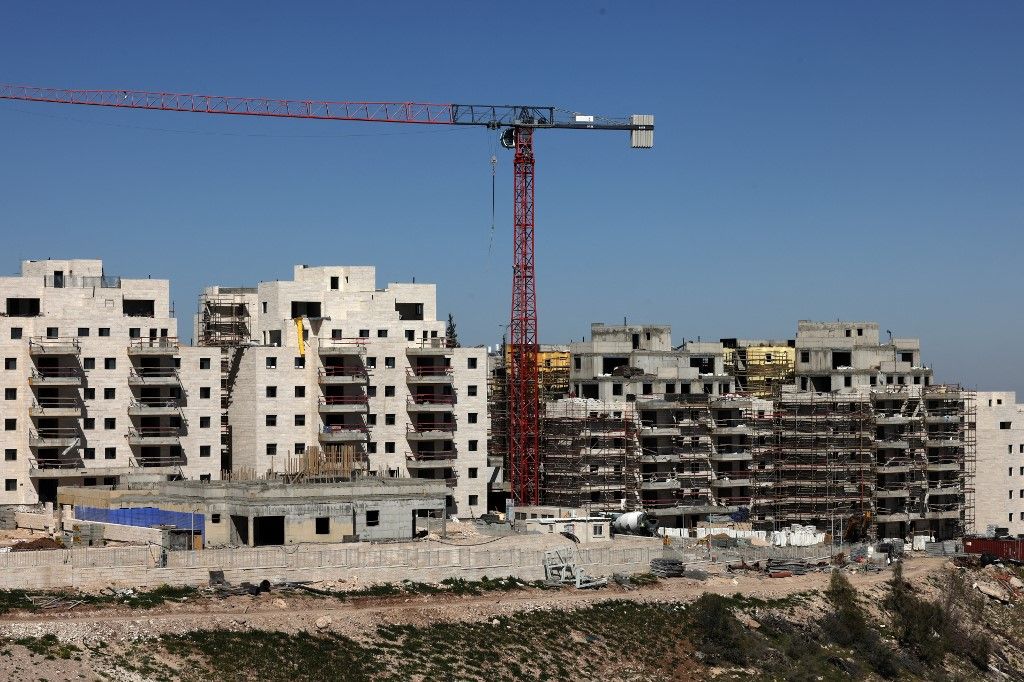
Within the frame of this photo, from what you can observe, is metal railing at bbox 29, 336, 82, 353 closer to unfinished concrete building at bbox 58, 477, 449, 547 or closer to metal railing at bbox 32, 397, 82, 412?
metal railing at bbox 32, 397, 82, 412

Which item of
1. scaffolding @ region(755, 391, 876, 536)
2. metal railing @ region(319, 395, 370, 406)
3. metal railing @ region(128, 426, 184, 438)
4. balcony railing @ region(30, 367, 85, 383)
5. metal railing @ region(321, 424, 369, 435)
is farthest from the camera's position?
scaffolding @ region(755, 391, 876, 536)

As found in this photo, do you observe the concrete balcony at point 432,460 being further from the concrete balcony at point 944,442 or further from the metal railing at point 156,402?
the concrete balcony at point 944,442

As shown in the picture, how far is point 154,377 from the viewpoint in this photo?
120000 millimetres

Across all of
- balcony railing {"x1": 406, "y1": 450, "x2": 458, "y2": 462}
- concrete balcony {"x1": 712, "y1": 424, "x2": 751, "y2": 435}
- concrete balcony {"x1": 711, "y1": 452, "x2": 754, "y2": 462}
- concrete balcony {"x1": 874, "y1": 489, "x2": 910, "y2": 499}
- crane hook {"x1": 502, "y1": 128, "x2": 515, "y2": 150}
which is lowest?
concrete balcony {"x1": 874, "y1": 489, "x2": 910, "y2": 499}

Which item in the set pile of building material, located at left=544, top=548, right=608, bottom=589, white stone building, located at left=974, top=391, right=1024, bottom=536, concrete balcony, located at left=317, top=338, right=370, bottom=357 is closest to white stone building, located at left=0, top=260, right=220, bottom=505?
concrete balcony, located at left=317, top=338, right=370, bottom=357

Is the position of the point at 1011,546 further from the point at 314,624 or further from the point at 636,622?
the point at 314,624

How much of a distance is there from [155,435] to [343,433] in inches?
480

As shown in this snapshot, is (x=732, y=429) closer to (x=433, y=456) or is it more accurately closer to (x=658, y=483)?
Result: (x=658, y=483)

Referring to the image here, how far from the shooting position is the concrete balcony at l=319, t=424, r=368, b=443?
123m

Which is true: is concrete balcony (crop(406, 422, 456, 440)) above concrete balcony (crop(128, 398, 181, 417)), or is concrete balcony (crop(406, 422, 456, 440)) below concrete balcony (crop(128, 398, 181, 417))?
→ below

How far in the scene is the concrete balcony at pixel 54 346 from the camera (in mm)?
116500

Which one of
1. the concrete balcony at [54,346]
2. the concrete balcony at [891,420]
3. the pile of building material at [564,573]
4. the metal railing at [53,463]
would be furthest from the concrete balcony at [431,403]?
the concrete balcony at [891,420]

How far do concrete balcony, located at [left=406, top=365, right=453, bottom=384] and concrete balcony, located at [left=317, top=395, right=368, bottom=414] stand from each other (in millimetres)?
3773

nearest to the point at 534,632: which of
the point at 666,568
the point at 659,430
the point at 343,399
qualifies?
the point at 666,568
